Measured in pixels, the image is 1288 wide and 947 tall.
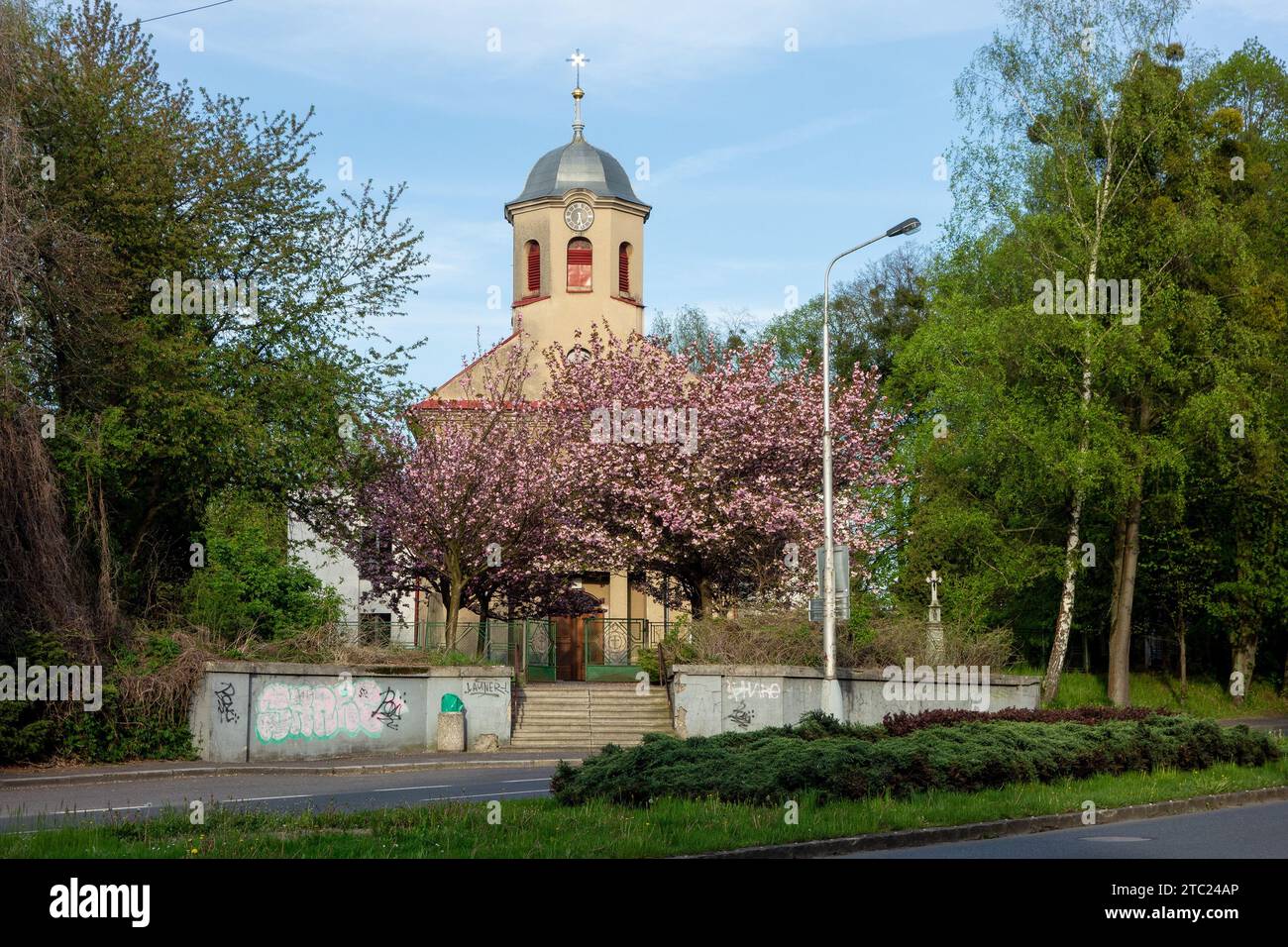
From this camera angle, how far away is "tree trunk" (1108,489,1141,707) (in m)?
34.3

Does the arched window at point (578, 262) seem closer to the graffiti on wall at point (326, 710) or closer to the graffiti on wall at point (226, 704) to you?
the graffiti on wall at point (326, 710)

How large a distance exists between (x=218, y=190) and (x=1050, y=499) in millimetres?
20378

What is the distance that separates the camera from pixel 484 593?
35.7m

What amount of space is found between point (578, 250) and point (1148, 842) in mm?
35749

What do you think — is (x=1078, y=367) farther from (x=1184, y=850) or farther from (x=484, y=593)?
(x=1184, y=850)

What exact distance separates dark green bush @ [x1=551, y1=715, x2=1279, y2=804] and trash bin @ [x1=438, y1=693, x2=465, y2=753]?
9.90 metres

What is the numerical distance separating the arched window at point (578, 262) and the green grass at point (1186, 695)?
18542mm

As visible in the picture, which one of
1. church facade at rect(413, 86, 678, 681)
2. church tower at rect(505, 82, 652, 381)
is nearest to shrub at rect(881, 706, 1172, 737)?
church facade at rect(413, 86, 678, 681)

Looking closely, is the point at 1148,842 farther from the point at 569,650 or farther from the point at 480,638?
the point at 569,650

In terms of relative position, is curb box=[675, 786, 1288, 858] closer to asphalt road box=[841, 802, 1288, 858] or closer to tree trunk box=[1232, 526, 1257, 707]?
asphalt road box=[841, 802, 1288, 858]

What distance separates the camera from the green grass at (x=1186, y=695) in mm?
39125

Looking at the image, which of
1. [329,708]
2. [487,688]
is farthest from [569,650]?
[329,708]

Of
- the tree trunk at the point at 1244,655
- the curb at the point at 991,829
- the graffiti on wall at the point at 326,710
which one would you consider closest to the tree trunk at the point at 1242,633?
the tree trunk at the point at 1244,655
